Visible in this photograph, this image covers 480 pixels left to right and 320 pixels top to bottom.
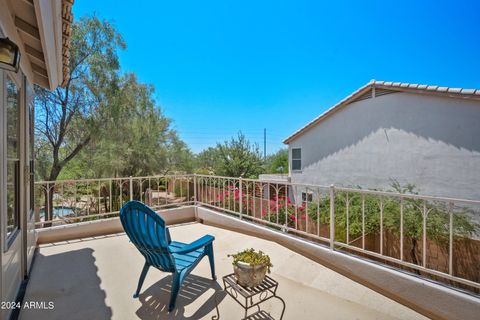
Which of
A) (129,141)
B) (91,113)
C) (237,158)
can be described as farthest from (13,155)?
(237,158)

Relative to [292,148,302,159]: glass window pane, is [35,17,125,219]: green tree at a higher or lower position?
higher

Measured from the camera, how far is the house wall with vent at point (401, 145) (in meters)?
6.20

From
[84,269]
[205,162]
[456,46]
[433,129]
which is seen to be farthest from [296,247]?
[205,162]

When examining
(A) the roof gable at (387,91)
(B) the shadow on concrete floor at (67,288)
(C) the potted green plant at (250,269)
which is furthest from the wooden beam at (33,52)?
(A) the roof gable at (387,91)

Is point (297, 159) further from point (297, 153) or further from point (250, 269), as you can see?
point (250, 269)

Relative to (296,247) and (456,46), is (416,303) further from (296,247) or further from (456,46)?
(456,46)

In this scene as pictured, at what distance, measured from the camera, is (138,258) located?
327 centimetres

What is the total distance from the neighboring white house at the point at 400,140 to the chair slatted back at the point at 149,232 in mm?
7639

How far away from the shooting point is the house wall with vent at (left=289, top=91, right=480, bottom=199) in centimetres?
620

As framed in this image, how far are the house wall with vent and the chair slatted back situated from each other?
7.66 meters

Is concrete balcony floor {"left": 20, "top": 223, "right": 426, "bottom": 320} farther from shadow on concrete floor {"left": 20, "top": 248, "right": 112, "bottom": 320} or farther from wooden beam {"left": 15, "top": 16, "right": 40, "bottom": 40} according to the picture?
wooden beam {"left": 15, "top": 16, "right": 40, "bottom": 40}

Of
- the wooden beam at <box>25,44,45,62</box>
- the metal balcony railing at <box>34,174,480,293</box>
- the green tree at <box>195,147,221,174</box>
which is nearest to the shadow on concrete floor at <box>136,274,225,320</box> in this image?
the metal balcony railing at <box>34,174,480,293</box>

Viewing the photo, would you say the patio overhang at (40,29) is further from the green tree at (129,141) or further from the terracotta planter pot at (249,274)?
the green tree at (129,141)

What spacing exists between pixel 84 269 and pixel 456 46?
498 inches
